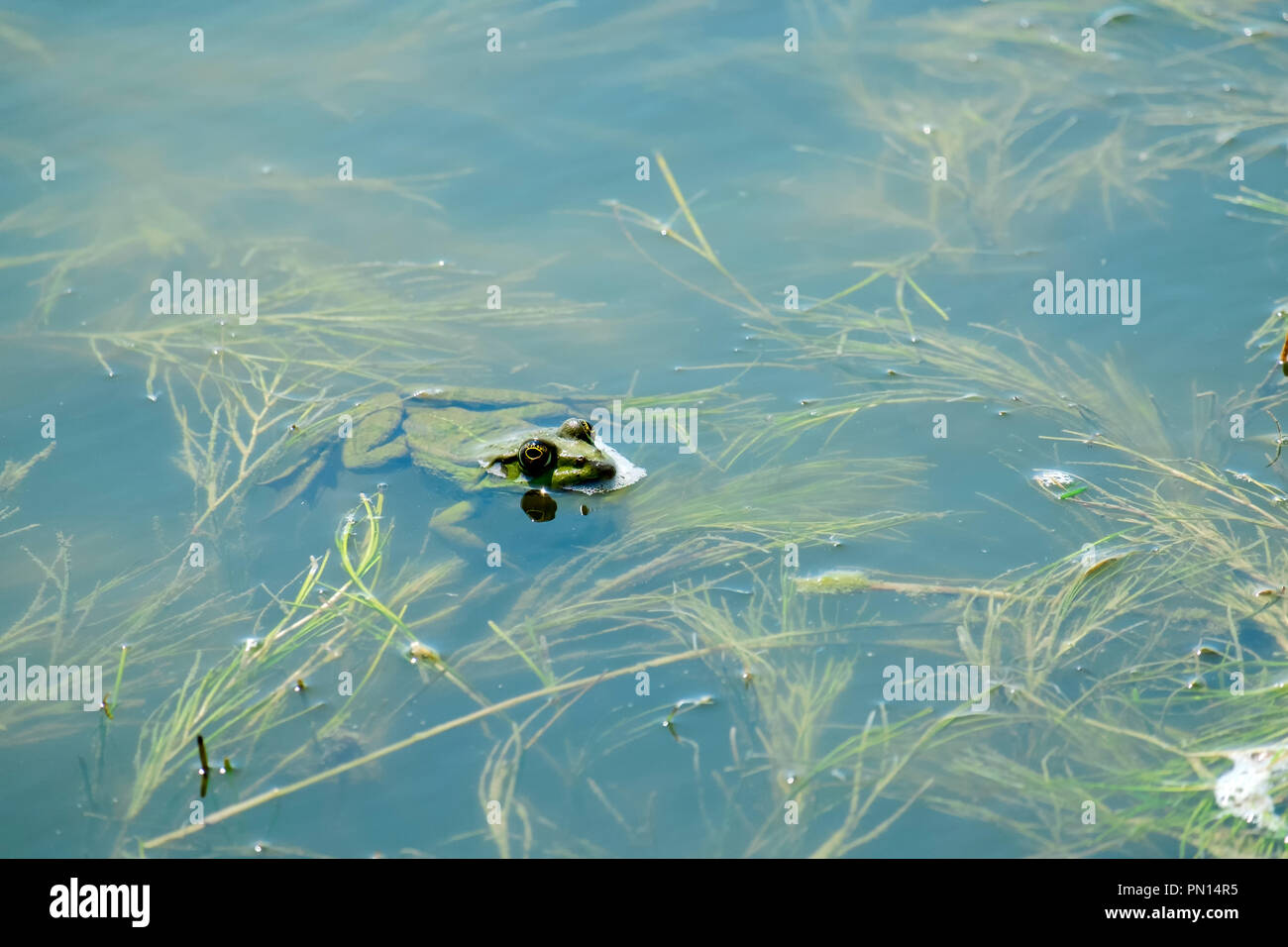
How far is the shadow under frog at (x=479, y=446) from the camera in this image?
4602mm

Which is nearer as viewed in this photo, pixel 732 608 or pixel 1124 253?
pixel 732 608

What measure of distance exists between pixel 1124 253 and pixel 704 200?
235 centimetres

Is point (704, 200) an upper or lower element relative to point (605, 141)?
lower

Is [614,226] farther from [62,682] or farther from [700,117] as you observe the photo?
[62,682]

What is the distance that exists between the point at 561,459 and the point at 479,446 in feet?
1.51

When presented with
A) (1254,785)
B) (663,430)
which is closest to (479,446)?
(663,430)

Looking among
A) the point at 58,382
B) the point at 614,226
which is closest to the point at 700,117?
the point at 614,226

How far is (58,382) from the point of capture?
5.23 m

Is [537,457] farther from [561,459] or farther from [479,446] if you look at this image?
[479,446]

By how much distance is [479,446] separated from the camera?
15.7 ft

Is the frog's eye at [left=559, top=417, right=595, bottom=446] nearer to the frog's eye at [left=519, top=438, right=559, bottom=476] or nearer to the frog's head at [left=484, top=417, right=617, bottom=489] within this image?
the frog's head at [left=484, top=417, right=617, bottom=489]

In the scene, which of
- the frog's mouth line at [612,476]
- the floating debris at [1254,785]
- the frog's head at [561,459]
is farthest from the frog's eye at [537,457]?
the floating debris at [1254,785]
